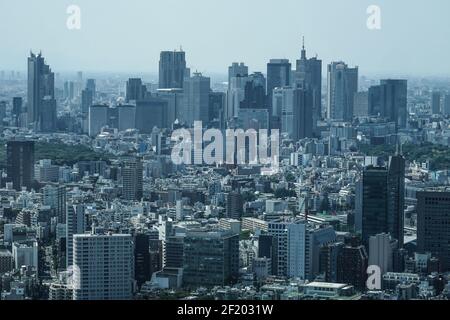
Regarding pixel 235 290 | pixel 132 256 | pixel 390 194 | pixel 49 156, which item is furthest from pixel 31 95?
pixel 235 290

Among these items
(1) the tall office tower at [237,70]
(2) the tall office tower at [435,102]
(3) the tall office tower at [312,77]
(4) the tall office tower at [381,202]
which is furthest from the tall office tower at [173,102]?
(4) the tall office tower at [381,202]

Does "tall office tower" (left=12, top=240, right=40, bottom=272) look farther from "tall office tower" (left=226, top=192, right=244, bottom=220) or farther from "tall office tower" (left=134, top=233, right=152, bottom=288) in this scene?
"tall office tower" (left=226, top=192, right=244, bottom=220)

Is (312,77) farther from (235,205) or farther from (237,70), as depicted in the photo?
(235,205)

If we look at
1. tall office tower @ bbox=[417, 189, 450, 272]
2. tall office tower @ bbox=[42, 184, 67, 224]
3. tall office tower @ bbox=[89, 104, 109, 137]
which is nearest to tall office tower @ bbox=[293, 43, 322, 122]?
tall office tower @ bbox=[417, 189, 450, 272]

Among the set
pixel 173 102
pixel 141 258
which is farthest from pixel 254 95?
pixel 141 258

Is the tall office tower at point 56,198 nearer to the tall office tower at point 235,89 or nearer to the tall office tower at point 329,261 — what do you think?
the tall office tower at point 235,89
